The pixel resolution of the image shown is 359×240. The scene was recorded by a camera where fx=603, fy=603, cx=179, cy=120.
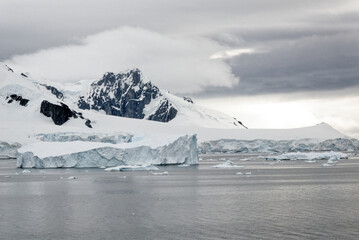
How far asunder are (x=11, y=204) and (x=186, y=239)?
15094 mm

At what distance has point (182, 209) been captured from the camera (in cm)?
2941

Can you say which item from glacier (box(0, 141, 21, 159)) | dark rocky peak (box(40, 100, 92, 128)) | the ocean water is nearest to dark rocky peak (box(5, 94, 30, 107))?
dark rocky peak (box(40, 100, 92, 128))

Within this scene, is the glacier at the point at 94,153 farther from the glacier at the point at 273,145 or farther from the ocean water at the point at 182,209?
the glacier at the point at 273,145

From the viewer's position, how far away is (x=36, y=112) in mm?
132625

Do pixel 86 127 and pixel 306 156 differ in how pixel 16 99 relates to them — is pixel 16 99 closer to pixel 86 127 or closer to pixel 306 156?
pixel 86 127

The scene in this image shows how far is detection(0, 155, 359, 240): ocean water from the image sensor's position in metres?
22.5

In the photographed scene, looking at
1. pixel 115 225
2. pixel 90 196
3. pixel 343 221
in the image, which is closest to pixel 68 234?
pixel 115 225

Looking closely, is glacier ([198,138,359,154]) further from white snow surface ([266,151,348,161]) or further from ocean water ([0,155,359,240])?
ocean water ([0,155,359,240])

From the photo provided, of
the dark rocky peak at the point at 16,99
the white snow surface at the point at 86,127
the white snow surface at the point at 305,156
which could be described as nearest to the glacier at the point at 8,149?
the white snow surface at the point at 86,127

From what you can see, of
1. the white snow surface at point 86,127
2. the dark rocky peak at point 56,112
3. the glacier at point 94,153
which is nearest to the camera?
the glacier at point 94,153

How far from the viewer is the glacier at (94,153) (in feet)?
209

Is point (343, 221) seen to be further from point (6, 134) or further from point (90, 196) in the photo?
point (6, 134)

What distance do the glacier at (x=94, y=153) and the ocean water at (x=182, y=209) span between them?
1633 centimetres

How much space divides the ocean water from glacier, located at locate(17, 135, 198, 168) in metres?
16.3
